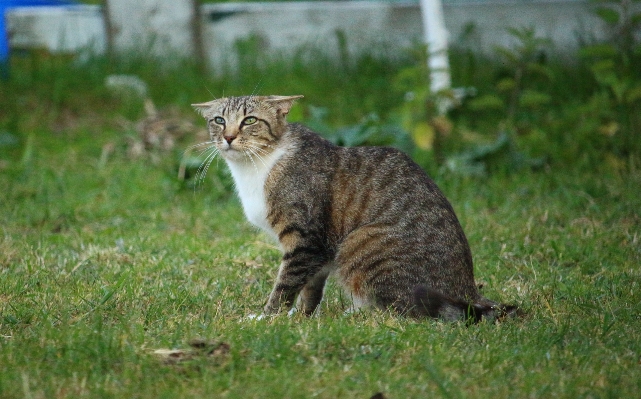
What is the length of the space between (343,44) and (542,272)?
503cm

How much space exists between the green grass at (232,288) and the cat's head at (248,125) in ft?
2.59

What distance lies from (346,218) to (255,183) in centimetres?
54

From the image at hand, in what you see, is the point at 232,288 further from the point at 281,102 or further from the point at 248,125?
the point at 281,102

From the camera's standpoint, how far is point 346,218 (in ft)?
14.5

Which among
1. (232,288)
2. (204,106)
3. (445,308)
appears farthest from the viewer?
(204,106)

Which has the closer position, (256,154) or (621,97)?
(256,154)

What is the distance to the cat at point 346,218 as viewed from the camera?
418 centimetres

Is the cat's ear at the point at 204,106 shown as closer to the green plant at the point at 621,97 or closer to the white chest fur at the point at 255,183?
the white chest fur at the point at 255,183

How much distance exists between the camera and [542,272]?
5.07 m

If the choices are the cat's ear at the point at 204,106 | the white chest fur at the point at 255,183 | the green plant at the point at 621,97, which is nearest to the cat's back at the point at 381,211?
the white chest fur at the point at 255,183

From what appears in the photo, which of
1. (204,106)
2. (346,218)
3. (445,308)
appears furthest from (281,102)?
(445,308)

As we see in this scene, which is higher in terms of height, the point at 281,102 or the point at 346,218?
the point at 281,102

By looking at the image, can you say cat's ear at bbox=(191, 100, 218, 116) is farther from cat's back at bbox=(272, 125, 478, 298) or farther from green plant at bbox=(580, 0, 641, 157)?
green plant at bbox=(580, 0, 641, 157)

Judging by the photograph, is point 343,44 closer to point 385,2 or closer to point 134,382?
point 385,2
